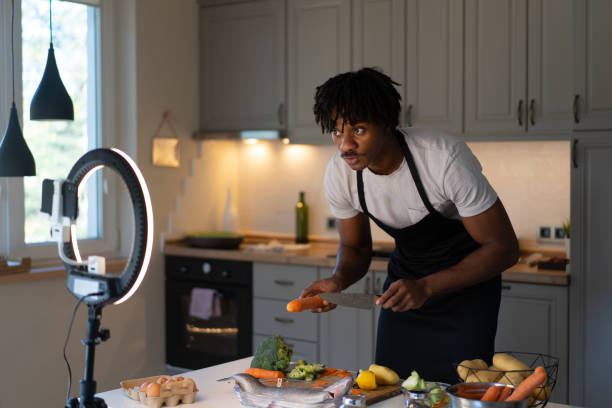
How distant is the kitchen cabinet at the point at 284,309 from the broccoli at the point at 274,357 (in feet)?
6.10

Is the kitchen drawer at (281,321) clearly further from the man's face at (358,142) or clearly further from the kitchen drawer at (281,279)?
the man's face at (358,142)

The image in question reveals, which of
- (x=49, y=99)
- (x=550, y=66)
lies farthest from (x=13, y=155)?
(x=550, y=66)

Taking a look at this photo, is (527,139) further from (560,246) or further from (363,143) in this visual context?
(363,143)

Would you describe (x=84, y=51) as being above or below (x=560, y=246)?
above

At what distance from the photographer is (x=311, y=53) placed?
3984mm

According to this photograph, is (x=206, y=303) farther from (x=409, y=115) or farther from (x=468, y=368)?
(x=468, y=368)

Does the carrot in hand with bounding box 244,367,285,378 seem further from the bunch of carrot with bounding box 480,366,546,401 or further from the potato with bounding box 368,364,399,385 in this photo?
the bunch of carrot with bounding box 480,366,546,401

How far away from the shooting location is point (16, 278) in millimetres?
3350

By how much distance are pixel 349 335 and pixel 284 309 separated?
0.39m

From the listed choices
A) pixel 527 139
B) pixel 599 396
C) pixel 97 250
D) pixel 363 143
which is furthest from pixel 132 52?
pixel 599 396

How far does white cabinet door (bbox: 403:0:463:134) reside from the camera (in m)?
3.54

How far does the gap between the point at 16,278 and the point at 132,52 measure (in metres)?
1.41

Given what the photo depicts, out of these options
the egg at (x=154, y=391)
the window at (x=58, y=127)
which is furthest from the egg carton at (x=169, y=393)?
the window at (x=58, y=127)

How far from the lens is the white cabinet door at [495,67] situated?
11.1 feet
